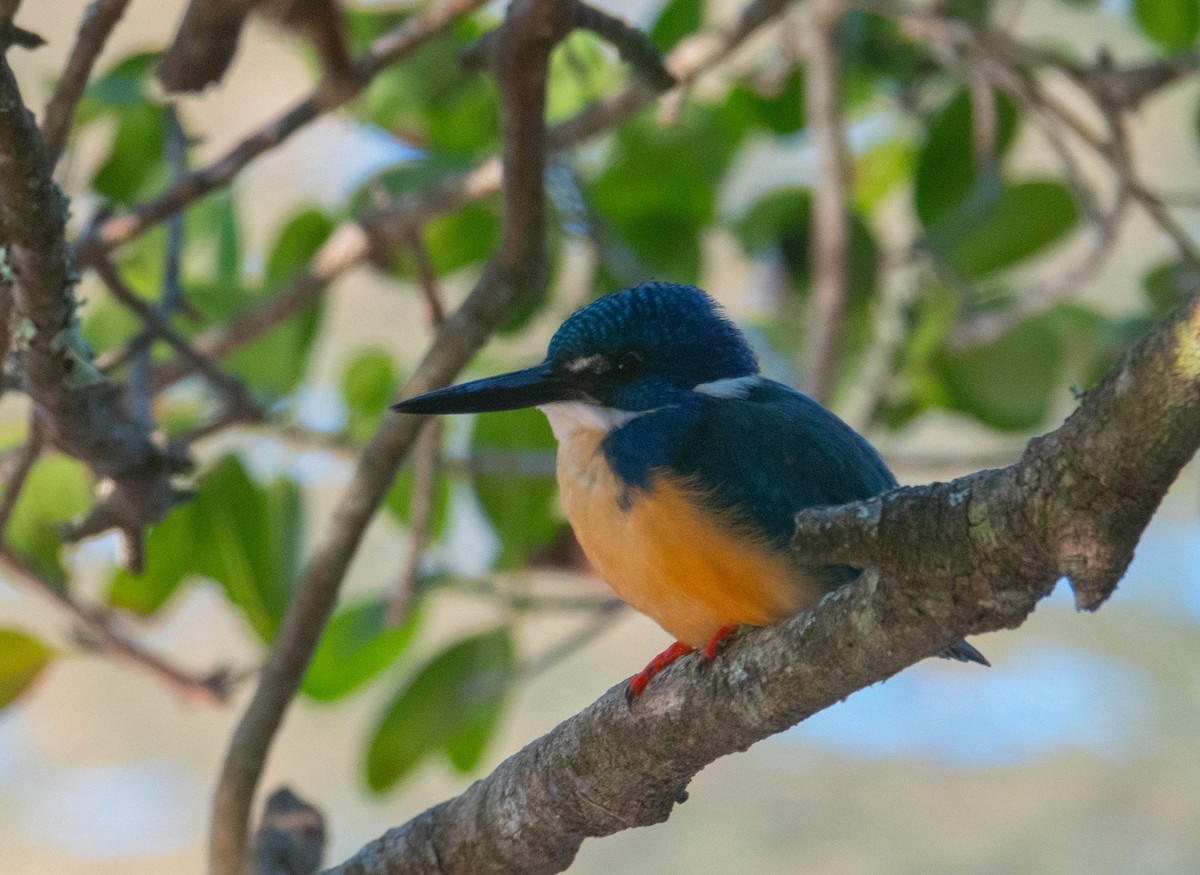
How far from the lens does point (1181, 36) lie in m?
2.73

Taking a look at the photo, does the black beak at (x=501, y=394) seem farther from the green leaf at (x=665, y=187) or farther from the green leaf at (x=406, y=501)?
the green leaf at (x=665, y=187)

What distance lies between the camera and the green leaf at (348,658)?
2557mm

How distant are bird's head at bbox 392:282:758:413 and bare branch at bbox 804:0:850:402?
706 mm

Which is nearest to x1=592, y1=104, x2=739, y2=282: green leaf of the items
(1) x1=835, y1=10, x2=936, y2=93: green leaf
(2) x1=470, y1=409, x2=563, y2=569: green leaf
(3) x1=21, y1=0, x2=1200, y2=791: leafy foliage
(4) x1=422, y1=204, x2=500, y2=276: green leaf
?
(3) x1=21, y1=0, x2=1200, y2=791: leafy foliage

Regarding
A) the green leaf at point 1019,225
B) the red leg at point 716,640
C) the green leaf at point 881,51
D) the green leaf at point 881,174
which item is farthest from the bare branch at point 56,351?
the green leaf at point 881,174

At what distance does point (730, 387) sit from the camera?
172 cm

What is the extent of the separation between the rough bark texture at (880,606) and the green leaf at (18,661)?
3.77 ft

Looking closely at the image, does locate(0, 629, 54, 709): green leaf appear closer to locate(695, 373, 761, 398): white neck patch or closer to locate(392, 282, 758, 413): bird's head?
locate(392, 282, 758, 413): bird's head

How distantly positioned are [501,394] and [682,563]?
35 centimetres

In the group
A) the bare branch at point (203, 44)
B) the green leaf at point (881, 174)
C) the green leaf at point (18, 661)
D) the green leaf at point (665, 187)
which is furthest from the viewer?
the green leaf at point (881, 174)

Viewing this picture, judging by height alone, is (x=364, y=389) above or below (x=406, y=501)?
above

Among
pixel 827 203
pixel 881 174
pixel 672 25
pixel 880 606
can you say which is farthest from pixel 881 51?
pixel 880 606

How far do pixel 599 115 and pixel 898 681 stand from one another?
2.31 m

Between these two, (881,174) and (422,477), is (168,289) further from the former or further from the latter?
(881,174)
